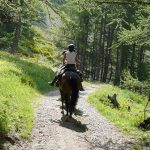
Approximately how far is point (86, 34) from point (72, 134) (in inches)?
1632

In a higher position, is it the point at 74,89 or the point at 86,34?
the point at 86,34

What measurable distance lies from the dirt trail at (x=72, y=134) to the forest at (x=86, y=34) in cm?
133

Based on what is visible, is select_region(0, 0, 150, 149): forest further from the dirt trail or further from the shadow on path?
the shadow on path

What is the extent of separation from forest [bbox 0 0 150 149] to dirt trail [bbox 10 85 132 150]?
4.36ft

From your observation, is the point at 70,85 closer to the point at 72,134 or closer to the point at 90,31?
the point at 72,134

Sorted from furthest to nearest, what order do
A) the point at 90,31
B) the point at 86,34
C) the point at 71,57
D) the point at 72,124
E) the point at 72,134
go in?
the point at 90,31, the point at 86,34, the point at 71,57, the point at 72,124, the point at 72,134

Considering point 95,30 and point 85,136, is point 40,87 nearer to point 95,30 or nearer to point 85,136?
point 85,136

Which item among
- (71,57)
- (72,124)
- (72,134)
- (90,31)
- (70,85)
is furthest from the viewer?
(90,31)

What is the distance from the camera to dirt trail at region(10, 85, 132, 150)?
1106 centimetres

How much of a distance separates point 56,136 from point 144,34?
5.49 m

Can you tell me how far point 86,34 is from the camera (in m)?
53.1

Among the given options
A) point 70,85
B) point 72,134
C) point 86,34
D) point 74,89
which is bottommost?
point 72,134

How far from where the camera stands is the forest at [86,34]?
35.7 ft

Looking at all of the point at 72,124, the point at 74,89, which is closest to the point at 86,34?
the point at 74,89
